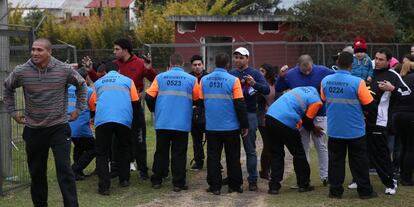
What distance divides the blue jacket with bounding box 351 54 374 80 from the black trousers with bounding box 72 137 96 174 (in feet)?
15.4

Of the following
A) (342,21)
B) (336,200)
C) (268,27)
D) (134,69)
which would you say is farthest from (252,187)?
(268,27)

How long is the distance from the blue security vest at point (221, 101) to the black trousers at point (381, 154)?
72.5 inches

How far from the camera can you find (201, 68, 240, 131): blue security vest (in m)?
8.64

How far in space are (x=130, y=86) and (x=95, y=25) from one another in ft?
103

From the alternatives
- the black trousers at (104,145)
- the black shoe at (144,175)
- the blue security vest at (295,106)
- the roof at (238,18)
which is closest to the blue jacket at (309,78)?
the blue security vest at (295,106)

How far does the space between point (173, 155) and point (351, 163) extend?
2.45 m

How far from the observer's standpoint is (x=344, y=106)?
8.20m

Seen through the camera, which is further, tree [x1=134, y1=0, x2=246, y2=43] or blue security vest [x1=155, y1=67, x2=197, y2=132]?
tree [x1=134, y1=0, x2=246, y2=43]

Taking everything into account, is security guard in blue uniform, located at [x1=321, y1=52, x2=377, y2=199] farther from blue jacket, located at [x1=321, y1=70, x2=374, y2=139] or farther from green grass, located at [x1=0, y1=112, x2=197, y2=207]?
green grass, located at [x1=0, y1=112, x2=197, y2=207]

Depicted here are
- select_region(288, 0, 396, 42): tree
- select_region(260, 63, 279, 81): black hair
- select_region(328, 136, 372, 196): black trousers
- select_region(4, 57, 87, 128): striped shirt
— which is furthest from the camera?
select_region(288, 0, 396, 42): tree

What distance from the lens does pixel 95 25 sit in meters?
39.6

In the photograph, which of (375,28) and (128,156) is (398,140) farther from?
(375,28)

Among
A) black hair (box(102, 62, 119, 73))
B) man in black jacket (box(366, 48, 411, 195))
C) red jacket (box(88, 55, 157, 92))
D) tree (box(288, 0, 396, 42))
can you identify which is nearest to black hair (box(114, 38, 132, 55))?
red jacket (box(88, 55, 157, 92))

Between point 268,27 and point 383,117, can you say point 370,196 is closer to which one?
point 383,117
